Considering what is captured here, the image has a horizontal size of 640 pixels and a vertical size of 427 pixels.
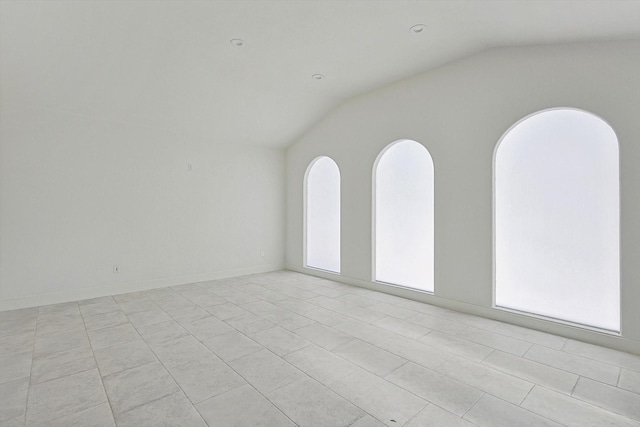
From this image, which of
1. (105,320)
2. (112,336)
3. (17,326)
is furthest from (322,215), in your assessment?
(17,326)

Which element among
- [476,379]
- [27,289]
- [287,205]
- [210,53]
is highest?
[210,53]

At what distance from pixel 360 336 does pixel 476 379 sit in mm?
1163

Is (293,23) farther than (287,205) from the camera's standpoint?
No

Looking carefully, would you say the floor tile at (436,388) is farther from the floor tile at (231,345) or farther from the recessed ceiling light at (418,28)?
the recessed ceiling light at (418,28)

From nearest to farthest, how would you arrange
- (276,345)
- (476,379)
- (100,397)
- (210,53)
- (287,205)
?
1. (100,397)
2. (476,379)
3. (276,345)
4. (210,53)
5. (287,205)

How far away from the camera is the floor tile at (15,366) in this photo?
2547 mm

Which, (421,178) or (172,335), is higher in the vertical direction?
(421,178)

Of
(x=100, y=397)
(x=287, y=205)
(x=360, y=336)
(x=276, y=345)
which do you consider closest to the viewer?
(x=100, y=397)

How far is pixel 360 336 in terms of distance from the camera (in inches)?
131

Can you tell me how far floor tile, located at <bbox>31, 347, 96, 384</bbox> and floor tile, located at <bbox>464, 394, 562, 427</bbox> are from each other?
2.97 meters

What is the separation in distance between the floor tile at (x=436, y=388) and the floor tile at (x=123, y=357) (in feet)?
6.96

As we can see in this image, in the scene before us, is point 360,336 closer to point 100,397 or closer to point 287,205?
point 100,397

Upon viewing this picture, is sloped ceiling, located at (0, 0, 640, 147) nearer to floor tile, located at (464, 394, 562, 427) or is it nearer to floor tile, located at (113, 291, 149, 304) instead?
floor tile, located at (113, 291, 149, 304)

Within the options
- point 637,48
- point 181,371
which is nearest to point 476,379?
point 181,371
